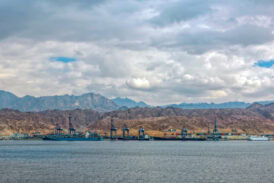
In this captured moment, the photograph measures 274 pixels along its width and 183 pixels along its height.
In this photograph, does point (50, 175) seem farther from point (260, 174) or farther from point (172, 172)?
point (260, 174)

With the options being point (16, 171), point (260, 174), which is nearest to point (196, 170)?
point (260, 174)

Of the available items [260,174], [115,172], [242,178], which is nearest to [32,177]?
[115,172]

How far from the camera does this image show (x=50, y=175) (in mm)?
90125

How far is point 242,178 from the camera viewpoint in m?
86.1

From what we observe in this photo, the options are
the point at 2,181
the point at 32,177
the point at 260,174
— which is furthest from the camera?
the point at 260,174

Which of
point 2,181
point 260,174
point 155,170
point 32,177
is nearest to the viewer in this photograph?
point 2,181

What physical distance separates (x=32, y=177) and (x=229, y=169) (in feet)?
171

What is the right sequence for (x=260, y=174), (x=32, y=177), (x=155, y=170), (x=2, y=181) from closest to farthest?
(x=2, y=181) → (x=32, y=177) → (x=260, y=174) → (x=155, y=170)

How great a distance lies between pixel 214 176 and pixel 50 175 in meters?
38.6

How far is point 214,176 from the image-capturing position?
8906cm

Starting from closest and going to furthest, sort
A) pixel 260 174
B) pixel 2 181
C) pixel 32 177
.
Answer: pixel 2 181 < pixel 32 177 < pixel 260 174

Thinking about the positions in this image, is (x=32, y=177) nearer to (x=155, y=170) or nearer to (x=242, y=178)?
(x=155, y=170)

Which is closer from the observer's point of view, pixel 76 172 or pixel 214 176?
pixel 214 176

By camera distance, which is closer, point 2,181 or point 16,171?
point 2,181
